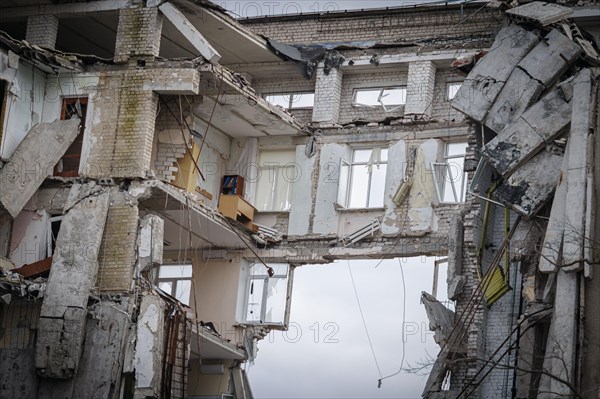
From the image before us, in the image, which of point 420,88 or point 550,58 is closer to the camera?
point 550,58

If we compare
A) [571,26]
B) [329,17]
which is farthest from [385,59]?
[571,26]

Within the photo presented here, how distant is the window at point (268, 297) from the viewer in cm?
3538

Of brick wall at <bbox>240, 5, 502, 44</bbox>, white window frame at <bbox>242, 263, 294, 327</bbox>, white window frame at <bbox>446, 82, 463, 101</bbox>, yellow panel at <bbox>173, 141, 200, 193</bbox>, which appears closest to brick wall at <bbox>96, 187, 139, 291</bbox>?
yellow panel at <bbox>173, 141, 200, 193</bbox>

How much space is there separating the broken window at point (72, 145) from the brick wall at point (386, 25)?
20.4ft

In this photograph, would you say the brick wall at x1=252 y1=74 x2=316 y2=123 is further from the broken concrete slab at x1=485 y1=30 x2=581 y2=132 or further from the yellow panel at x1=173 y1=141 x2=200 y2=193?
the broken concrete slab at x1=485 y1=30 x2=581 y2=132

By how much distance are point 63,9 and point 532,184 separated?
12673mm

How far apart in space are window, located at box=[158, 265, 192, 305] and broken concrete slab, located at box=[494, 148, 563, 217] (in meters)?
11.0

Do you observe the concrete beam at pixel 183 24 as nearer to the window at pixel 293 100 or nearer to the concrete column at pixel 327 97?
the concrete column at pixel 327 97

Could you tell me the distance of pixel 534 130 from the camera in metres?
27.0

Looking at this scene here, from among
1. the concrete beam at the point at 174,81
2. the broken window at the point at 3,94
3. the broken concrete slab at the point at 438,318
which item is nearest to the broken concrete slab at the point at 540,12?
the broken concrete slab at the point at 438,318

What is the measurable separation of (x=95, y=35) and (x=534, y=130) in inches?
495

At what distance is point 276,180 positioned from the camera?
36.3 meters

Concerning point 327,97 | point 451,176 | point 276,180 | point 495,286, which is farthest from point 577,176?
point 276,180

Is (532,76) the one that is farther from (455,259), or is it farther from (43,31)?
(43,31)
